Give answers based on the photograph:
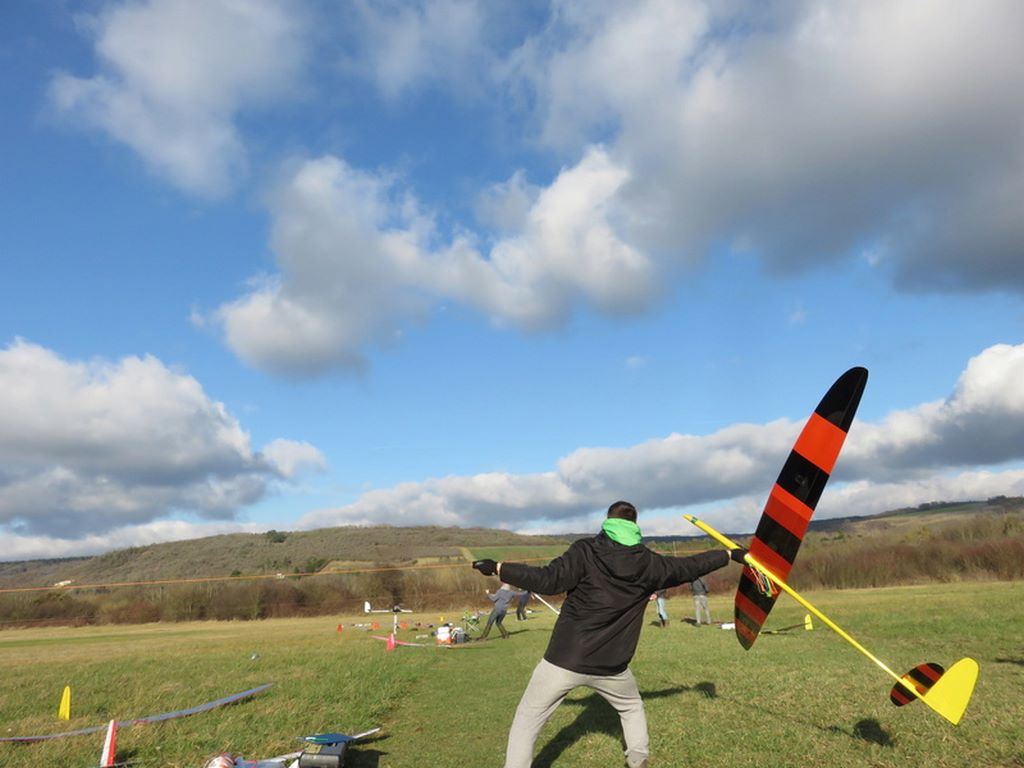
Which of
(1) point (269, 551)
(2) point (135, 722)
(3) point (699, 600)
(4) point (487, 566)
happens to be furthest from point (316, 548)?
(4) point (487, 566)

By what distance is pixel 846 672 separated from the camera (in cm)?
1096

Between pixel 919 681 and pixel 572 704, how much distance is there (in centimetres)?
442

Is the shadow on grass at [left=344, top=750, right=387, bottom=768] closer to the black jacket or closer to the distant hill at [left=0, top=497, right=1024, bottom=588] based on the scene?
the black jacket

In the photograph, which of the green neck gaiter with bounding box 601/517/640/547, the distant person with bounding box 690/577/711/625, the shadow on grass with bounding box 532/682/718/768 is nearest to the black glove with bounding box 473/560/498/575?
the green neck gaiter with bounding box 601/517/640/547

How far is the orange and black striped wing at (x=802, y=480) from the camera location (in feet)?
26.2

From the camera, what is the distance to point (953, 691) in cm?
630

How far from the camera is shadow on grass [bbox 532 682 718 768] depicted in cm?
720

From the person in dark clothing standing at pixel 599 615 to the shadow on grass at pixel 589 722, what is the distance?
4.14 ft

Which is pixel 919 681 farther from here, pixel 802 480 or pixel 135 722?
pixel 135 722

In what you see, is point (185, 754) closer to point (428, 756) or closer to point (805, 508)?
point (428, 756)

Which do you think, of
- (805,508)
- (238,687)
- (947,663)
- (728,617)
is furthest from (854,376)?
(728,617)

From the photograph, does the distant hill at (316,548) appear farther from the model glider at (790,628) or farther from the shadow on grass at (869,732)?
the shadow on grass at (869,732)

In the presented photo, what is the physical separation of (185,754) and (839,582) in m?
46.4

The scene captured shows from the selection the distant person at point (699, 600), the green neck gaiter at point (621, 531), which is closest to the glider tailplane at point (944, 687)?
the green neck gaiter at point (621, 531)
